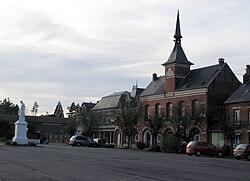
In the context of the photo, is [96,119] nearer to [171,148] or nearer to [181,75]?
[181,75]

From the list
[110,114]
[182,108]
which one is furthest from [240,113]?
[110,114]

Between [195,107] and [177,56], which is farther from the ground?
[177,56]

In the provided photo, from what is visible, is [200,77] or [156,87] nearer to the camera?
[200,77]

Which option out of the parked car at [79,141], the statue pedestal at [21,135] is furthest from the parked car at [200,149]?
the parked car at [79,141]

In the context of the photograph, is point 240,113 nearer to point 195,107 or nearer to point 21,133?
point 195,107

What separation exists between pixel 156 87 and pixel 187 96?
1216cm

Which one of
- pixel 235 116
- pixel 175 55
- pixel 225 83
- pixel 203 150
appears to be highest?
pixel 175 55

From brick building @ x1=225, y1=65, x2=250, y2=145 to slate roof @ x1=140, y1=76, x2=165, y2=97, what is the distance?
17.6m

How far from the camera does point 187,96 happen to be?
67000 millimetres

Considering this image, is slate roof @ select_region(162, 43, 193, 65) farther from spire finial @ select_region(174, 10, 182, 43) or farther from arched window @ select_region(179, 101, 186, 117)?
arched window @ select_region(179, 101, 186, 117)

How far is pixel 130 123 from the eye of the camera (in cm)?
7112

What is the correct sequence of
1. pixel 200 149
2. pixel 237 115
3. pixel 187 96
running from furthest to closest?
1. pixel 187 96
2. pixel 237 115
3. pixel 200 149

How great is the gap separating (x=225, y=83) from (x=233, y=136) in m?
14.5

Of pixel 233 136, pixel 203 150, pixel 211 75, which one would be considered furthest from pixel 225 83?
pixel 203 150
